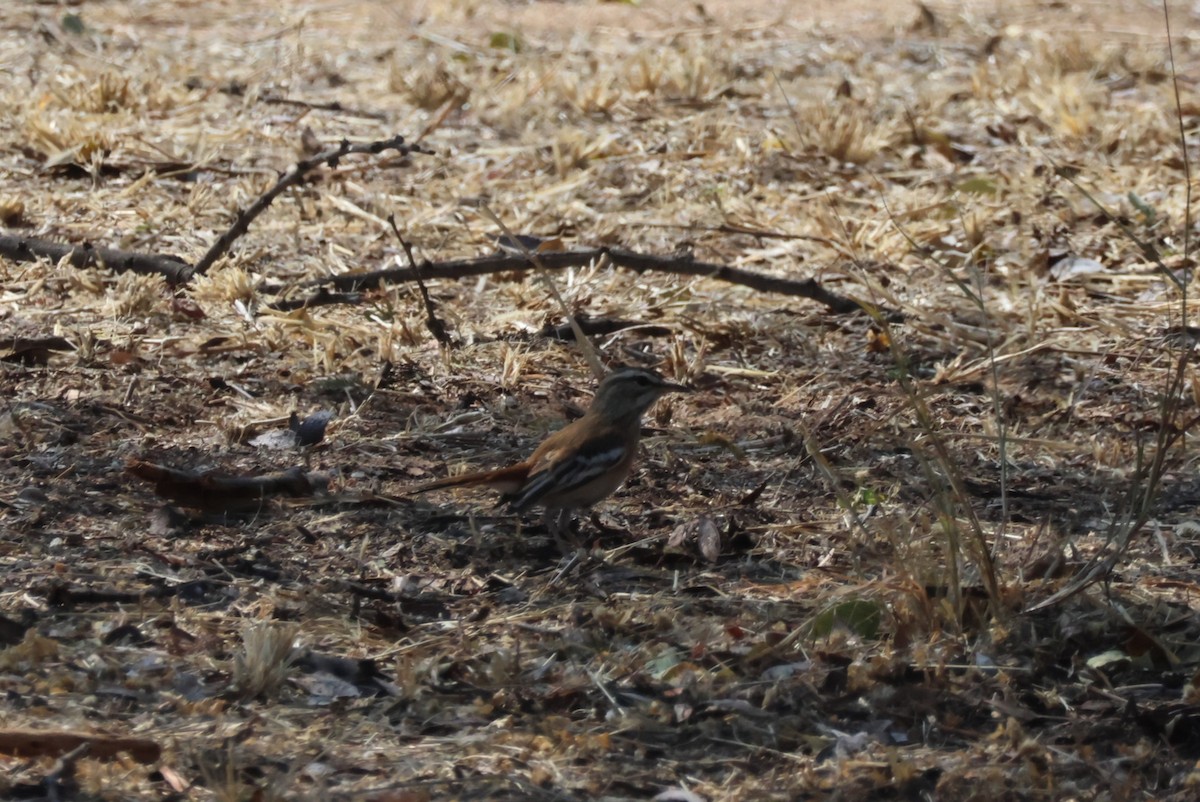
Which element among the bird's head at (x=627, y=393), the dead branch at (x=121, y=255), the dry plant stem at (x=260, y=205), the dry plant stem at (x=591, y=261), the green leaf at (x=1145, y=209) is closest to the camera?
the bird's head at (x=627, y=393)

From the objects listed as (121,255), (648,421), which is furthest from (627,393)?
(121,255)

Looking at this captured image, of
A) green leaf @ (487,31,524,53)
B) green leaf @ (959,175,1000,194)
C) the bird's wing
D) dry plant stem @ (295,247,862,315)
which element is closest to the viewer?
the bird's wing

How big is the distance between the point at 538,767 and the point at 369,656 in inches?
26.2

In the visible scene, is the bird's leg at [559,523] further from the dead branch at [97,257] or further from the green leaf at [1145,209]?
the green leaf at [1145,209]

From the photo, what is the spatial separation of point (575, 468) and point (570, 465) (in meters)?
0.02

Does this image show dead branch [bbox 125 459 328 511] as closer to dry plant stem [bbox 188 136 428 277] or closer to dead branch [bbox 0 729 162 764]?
dead branch [bbox 0 729 162 764]

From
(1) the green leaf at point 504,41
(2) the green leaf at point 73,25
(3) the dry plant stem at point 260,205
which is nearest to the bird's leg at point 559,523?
(3) the dry plant stem at point 260,205

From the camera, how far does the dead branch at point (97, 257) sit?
22.1ft

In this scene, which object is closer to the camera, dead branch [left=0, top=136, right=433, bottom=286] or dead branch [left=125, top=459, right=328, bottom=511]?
dead branch [left=125, top=459, right=328, bottom=511]

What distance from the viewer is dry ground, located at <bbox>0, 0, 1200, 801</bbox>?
376cm

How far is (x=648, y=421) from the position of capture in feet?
19.5

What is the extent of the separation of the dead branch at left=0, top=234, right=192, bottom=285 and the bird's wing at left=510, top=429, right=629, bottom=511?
2.46m

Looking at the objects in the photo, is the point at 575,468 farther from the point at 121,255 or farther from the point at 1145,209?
the point at 1145,209

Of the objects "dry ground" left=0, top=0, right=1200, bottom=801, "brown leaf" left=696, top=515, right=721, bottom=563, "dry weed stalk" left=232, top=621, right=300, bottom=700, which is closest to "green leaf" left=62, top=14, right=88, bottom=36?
"dry ground" left=0, top=0, right=1200, bottom=801
